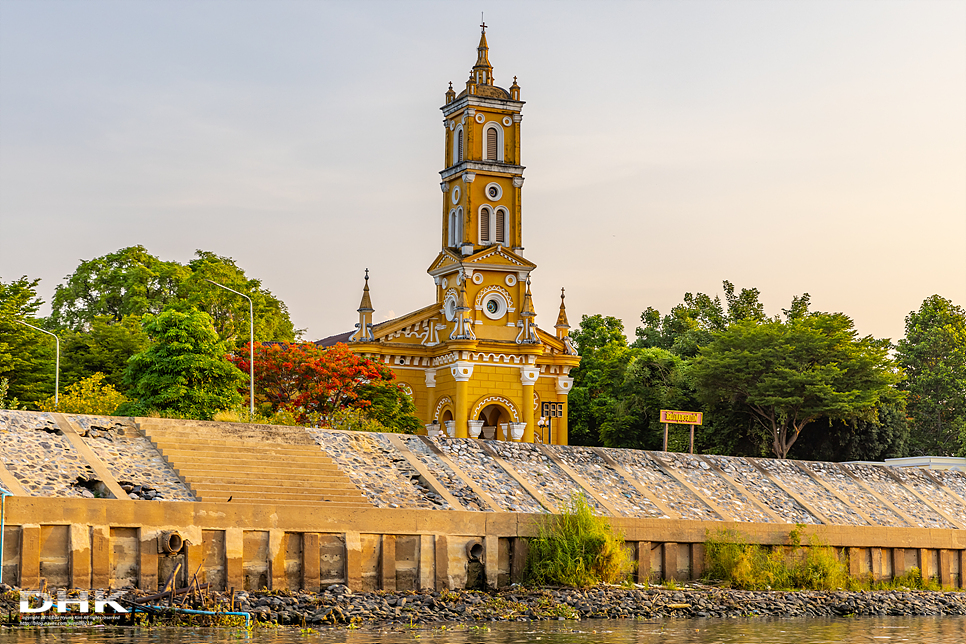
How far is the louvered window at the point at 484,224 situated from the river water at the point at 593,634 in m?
46.0

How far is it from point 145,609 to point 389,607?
4915mm

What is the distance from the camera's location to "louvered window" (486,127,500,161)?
75.6 m

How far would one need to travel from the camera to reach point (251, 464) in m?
30.9

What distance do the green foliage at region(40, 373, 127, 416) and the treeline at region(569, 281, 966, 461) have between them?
110ft

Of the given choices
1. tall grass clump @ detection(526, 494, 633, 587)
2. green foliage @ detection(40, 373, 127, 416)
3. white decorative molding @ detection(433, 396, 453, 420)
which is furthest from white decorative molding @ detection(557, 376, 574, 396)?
tall grass clump @ detection(526, 494, 633, 587)

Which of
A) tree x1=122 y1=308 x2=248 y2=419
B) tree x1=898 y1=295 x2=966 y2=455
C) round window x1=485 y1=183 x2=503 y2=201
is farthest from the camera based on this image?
tree x1=898 y1=295 x2=966 y2=455

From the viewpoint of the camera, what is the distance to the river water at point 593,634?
23016 mm

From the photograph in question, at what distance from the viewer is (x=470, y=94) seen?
247 feet

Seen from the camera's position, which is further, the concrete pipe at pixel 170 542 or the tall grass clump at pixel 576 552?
the tall grass clump at pixel 576 552

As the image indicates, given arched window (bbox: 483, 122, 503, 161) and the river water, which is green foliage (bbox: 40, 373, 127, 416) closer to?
the river water

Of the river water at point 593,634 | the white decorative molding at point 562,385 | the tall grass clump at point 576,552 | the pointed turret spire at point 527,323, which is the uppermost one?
the pointed turret spire at point 527,323

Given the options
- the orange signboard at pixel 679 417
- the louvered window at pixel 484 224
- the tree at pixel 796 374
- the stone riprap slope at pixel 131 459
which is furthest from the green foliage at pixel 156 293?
the stone riprap slope at pixel 131 459

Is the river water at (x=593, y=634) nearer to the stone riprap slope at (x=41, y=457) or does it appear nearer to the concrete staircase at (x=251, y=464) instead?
the stone riprap slope at (x=41, y=457)

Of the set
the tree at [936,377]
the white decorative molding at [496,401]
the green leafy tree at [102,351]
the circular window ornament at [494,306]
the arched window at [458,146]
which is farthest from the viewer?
the tree at [936,377]
